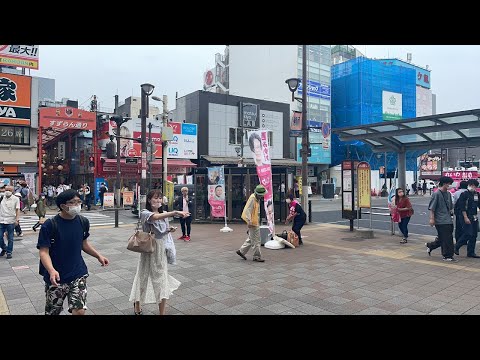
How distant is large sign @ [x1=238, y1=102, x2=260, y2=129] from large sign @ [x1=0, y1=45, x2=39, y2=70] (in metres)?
15.6

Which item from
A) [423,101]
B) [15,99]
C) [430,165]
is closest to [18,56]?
[15,99]

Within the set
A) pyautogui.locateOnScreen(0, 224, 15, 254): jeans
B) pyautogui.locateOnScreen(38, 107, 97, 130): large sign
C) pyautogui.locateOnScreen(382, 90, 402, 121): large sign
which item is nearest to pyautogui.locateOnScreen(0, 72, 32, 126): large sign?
pyautogui.locateOnScreen(38, 107, 97, 130): large sign

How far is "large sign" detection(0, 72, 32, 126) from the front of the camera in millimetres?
22969

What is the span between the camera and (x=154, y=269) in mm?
4379

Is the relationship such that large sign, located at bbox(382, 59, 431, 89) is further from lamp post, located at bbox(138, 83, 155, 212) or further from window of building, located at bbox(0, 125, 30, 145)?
window of building, located at bbox(0, 125, 30, 145)

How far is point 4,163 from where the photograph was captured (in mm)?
23828

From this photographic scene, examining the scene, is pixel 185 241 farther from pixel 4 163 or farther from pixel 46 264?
pixel 4 163

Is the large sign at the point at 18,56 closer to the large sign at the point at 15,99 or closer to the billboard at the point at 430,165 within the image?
the large sign at the point at 15,99

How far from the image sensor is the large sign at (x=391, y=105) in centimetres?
4725

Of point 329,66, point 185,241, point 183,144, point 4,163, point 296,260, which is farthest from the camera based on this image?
point 329,66

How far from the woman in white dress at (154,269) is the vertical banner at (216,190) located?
9557 millimetres

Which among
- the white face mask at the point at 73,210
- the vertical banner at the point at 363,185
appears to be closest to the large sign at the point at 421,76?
the vertical banner at the point at 363,185

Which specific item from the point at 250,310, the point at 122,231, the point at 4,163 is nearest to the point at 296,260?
the point at 250,310

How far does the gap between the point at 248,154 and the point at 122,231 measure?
20.7 metres
